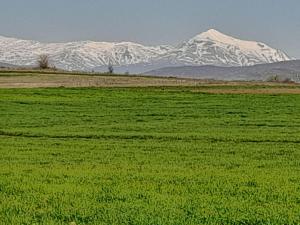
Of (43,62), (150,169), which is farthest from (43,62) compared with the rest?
(150,169)

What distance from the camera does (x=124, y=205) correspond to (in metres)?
12.7

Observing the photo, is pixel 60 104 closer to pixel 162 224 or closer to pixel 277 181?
pixel 277 181

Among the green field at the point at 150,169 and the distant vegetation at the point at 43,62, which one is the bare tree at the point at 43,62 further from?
the green field at the point at 150,169

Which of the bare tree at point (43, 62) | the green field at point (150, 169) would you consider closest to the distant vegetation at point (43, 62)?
the bare tree at point (43, 62)

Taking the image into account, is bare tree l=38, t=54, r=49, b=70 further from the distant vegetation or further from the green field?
the green field

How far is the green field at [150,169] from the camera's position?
12.1m

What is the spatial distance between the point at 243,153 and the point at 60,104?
129ft

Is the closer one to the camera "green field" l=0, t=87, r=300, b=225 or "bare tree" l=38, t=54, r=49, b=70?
"green field" l=0, t=87, r=300, b=225

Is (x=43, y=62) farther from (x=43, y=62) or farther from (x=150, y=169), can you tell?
(x=150, y=169)

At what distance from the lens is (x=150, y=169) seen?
18.7 metres

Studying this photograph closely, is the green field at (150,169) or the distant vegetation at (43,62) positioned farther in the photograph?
the distant vegetation at (43,62)

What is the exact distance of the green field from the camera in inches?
476

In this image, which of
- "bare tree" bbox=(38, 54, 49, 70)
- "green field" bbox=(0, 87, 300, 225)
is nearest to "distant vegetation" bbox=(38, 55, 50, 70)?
"bare tree" bbox=(38, 54, 49, 70)

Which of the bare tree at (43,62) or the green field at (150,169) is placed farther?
the bare tree at (43,62)
